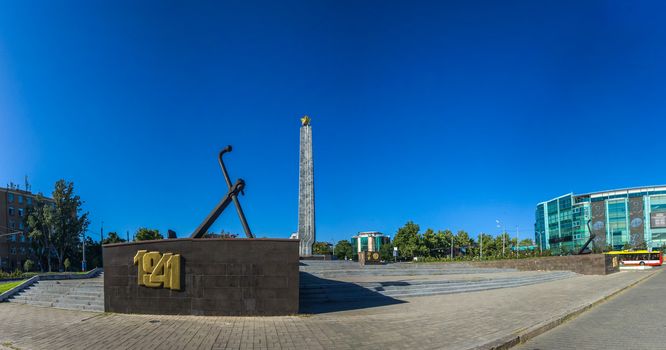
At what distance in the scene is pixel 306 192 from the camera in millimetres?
30719

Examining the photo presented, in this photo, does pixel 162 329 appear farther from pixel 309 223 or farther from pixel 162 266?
pixel 309 223

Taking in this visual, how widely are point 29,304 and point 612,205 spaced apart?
113m

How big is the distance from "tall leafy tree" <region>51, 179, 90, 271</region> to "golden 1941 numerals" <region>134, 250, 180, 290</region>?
193 ft

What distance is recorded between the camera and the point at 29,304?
16.5m

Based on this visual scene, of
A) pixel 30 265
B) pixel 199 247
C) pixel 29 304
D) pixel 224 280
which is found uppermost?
pixel 199 247

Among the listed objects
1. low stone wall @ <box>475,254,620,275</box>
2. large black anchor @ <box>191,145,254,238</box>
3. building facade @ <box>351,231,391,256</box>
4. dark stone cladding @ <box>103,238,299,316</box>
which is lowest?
building facade @ <box>351,231,391,256</box>

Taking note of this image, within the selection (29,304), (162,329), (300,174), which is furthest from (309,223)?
(162,329)

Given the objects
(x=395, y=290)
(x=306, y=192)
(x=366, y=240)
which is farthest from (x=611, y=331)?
(x=366, y=240)

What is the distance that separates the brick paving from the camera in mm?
7797

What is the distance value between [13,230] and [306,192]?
64937 mm

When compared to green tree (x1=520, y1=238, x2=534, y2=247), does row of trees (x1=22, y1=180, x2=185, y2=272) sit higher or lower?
higher

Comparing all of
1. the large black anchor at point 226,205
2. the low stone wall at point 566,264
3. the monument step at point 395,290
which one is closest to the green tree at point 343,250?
the low stone wall at point 566,264

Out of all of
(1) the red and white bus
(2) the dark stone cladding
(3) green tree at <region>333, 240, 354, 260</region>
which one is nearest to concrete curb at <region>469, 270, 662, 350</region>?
(2) the dark stone cladding

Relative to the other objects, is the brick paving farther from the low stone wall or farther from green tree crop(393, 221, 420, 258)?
green tree crop(393, 221, 420, 258)
